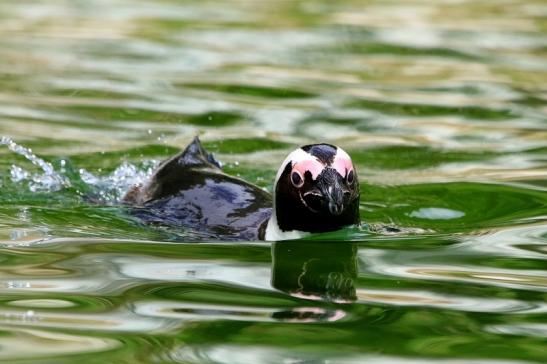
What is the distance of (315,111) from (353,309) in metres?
5.82

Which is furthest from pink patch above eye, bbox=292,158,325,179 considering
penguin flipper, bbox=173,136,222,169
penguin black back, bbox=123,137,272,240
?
penguin flipper, bbox=173,136,222,169

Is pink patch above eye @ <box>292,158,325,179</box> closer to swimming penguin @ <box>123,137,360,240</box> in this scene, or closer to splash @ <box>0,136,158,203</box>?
swimming penguin @ <box>123,137,360,240</box>

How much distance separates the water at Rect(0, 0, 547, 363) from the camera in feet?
15.7

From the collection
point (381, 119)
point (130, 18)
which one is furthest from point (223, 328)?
point (130, 18)

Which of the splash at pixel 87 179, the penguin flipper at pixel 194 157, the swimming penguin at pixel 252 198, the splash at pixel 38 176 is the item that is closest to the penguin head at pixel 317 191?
the swimming penguin at pixel 252 198

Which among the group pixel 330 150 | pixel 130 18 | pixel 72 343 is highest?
pixel 130 18

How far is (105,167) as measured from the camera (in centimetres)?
896

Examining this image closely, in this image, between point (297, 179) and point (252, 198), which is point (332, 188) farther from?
point (252, 198)

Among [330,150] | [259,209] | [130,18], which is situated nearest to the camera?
[330,150]

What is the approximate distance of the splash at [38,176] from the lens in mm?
8281

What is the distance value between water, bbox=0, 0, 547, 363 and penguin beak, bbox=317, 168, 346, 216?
0.77 ft

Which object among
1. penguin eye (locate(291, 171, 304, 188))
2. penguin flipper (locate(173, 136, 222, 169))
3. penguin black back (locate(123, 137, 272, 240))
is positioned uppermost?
penguin flipper (locate(173, 136, 222, 169))

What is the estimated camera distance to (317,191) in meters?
6.37

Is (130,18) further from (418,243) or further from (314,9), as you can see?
(418,243)
